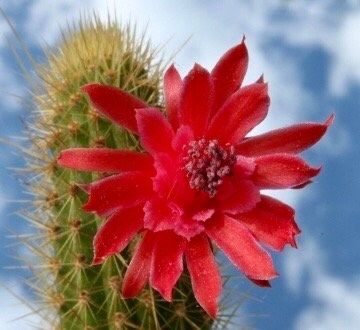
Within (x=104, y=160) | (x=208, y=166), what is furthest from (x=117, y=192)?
(x=208, y=166)

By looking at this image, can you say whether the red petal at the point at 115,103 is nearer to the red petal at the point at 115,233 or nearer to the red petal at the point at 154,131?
the red petal at the point at 154,131

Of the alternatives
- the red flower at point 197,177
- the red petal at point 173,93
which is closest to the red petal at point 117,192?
the red flower at point 197,177

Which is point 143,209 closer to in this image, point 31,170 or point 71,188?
point 71,188

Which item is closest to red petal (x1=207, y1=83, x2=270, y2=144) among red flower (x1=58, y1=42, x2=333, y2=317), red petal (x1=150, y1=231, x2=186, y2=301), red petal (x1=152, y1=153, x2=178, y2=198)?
red flower (x1=58, y1=42, x2=333, y2=317)

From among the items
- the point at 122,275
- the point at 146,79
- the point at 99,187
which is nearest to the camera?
the point at 99,187

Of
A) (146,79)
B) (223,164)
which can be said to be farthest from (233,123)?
(146,79)
